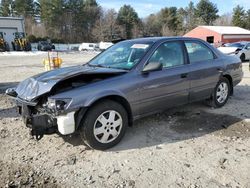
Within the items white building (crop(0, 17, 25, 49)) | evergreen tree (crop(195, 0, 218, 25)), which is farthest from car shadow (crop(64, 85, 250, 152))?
evergreen tree (crop(195, 0, 218, 25))

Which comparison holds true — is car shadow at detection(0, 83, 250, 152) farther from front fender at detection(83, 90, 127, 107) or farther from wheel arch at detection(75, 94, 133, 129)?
front fender at detection(83, 90, 127, 107)

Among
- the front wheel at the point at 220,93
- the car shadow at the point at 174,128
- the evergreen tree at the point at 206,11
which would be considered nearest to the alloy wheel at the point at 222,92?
the front wheel at the point at 220,93

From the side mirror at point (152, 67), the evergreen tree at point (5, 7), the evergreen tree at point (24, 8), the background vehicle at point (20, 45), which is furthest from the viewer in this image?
the evergreen tree at point (24, 8)

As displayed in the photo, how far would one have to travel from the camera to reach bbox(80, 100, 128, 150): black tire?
12.8ft

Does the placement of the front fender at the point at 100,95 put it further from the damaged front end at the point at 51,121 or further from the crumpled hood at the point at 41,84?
the crumpled hood at the point at 41,84

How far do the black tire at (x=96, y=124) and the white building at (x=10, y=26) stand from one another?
36788mm

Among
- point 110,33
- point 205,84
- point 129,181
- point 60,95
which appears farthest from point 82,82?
point 110,33

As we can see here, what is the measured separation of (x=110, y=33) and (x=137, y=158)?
59220mm

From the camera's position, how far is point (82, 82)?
13.5 feet

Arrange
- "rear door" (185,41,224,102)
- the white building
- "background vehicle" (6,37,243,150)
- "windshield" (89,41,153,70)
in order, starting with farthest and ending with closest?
the white building, "rear door" (185,41,224,102), "windshield" (89,41,153,70), "background vehicle" (6,37,243,150)

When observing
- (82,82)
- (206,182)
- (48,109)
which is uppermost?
(82,82)

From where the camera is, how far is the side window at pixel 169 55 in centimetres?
478

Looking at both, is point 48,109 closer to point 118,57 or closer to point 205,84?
point 118,57

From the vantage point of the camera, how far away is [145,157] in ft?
12.9
